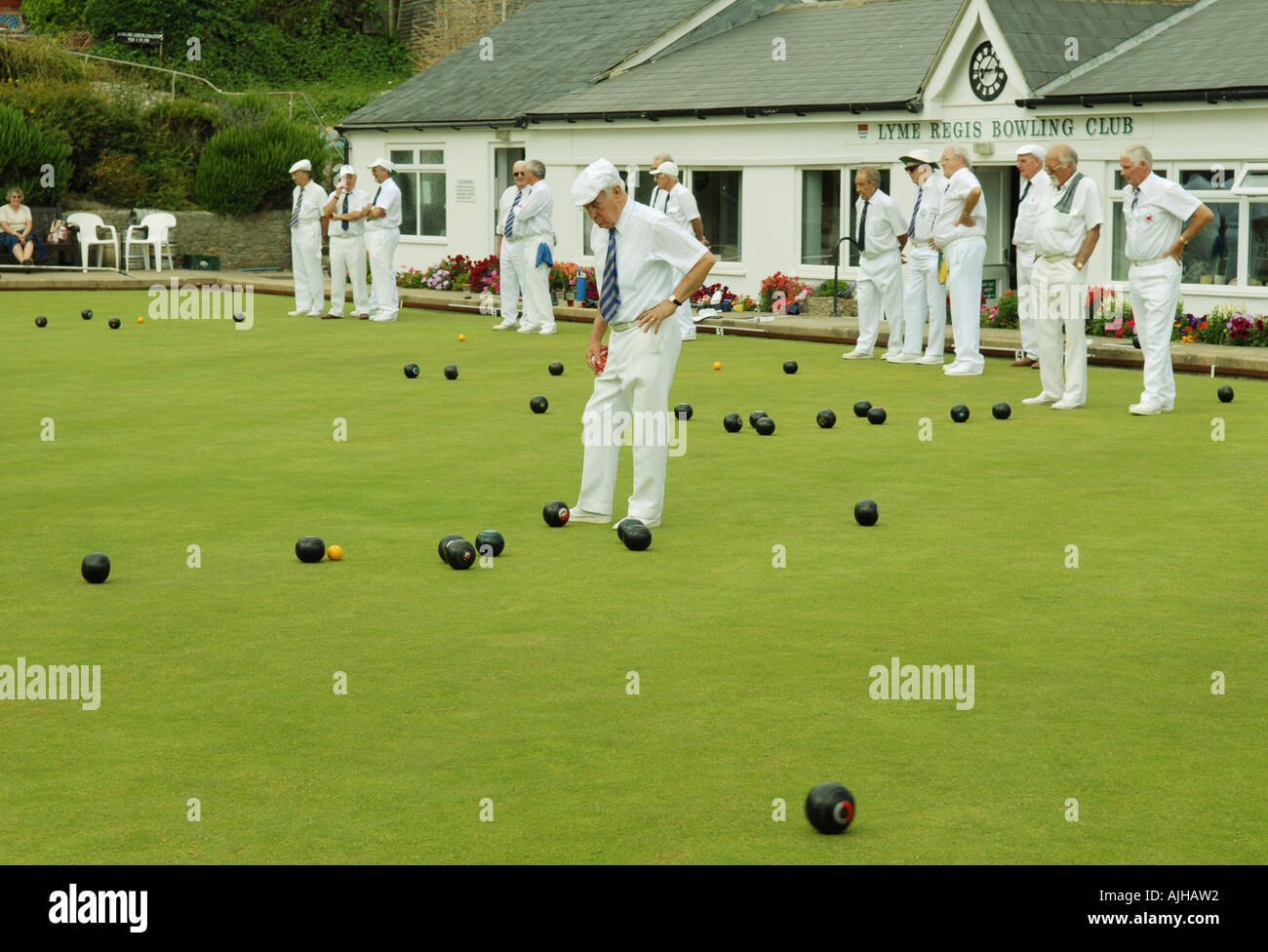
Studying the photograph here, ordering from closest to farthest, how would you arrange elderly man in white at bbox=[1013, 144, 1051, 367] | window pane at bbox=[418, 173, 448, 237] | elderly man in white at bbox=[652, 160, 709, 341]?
1. elderly man in white at bbox=[1013, 144, 1051, 367]
2. elderly man in white at bbox=[652, 160, 709, 341]
3. window pane at bbox=[418, 173, 448, 237]

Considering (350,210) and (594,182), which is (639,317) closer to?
(594,182)

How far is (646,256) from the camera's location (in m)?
8.52

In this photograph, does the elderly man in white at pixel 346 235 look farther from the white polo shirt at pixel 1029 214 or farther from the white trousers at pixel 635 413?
the white trousers at pixel 635 413

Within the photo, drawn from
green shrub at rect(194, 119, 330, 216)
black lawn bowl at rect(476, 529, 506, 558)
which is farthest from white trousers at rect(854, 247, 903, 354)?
green shrub at rect(194, 119, 330, 216)

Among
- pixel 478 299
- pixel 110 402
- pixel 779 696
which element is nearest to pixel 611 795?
pixel 779 696

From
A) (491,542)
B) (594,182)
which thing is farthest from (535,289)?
(491,542)

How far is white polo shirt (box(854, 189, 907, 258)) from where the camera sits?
58.0 feet

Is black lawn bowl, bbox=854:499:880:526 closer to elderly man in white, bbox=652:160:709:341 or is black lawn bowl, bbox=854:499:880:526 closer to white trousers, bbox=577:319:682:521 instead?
white trousers, bbox=577:319:682:521

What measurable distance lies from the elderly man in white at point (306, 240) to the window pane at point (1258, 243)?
39.0 ft

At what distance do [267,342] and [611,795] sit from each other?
52.6 feet

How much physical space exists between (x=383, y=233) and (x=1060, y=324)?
37.8 feet

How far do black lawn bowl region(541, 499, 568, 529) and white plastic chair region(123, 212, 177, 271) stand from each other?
983 inches

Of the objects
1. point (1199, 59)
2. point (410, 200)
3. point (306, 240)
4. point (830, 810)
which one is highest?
point (1199, 59)

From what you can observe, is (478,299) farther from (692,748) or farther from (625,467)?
(692,748)
